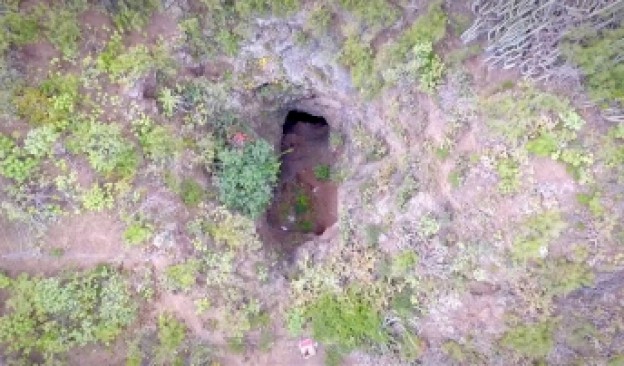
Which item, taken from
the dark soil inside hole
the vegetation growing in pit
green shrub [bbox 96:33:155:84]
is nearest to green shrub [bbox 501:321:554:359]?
the vegetation growing in pit

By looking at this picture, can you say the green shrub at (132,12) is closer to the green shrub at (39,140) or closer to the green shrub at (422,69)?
the green shrub at (39,140)

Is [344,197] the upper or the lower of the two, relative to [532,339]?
upper

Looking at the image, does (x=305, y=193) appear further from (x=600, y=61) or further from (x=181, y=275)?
(x=600, y=61)

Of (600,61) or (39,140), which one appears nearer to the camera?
(600,61)

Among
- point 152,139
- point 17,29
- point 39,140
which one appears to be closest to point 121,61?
point 152,139

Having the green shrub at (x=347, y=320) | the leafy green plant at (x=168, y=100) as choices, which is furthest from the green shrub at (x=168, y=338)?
the leafy green plant at (x=168, y=100)

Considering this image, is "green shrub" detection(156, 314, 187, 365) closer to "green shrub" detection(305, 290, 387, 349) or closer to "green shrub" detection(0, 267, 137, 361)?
"green shrub" detection(0, 267, 137, 361)
